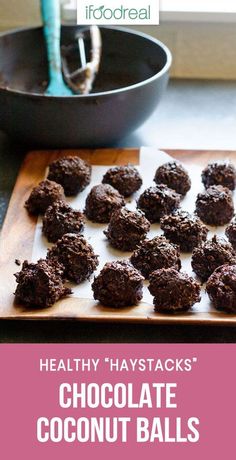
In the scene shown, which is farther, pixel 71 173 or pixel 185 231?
pixel 71 173

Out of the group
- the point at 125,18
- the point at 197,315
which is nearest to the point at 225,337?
the point at 197,315

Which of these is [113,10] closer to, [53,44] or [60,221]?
[53,44]

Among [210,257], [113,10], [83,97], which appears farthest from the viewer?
Answer: [113,10]

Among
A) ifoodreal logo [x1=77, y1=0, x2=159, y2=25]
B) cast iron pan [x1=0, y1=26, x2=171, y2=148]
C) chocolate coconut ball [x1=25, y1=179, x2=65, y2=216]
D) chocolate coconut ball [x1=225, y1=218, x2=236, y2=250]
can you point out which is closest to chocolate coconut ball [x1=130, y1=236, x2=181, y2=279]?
chocolate coconut ball [x1=225, y1=218, x2=236, y2=250]

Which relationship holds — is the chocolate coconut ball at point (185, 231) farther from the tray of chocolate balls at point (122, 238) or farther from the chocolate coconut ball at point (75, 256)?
the chocolate coconut ball at point (75, 256)

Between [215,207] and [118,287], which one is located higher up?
[215,207]

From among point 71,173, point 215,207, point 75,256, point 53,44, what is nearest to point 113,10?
point 53,44

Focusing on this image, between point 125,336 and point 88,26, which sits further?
point 88,26

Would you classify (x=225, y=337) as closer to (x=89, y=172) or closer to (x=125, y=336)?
(x=125, y=336)
